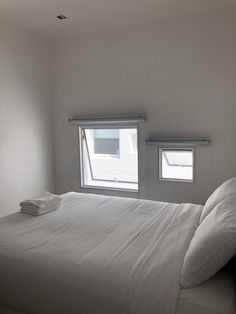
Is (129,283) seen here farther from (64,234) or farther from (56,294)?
(64,234)

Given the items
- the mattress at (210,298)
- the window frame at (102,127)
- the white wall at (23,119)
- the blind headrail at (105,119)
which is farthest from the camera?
the window frame at (102,127)

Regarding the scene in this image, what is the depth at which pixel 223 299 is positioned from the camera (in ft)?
4.08

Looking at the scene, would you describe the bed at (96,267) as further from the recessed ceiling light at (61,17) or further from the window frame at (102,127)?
the recessed ceiling light at (61,17)

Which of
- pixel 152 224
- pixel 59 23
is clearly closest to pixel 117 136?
pixel 59 23

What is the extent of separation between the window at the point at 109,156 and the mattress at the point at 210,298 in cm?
249

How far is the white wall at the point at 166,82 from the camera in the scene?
3176 millimetres

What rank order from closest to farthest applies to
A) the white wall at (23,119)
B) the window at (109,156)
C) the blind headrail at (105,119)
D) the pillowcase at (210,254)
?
1. the pillowcase at (210,254)
2. the white wall at (23,119)
3. the blind headrail at (105,119)
4. the window at (109,156)

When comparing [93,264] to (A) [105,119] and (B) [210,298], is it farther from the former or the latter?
(A) [105,119]

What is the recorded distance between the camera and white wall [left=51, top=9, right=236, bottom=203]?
3176 millimetres

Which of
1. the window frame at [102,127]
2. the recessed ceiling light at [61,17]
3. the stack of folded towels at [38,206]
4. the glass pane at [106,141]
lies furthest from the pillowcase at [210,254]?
the recessed ceiling light at [61,17]

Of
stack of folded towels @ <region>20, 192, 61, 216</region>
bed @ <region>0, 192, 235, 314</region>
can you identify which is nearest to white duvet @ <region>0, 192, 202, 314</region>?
bed @ <region>0, 192, 235, 314</region>

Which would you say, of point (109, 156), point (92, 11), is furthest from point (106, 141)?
point (92, 11)

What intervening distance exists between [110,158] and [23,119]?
1339mm

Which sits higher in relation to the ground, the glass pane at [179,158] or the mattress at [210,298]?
the glass pane at [179,158]
